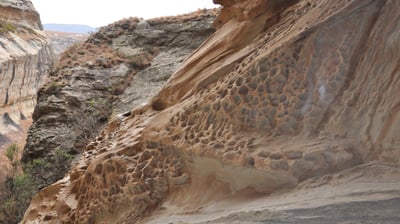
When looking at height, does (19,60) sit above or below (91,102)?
above

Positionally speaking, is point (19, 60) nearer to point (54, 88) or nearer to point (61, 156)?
point (54, 88)

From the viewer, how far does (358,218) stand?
2.13 m

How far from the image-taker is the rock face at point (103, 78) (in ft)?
39.2

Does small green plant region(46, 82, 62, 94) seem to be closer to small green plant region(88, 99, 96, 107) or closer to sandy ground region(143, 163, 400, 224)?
small green plant region(88, 99, 96, 107)

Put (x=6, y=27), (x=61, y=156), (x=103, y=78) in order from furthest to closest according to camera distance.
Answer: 1. (x=6, y=27)
2. (x=103, y=78)
3. (x=61, y=156)

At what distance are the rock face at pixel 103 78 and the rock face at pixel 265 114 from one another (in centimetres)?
758

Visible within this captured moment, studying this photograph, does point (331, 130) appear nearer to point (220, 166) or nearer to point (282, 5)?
point (220, 166)

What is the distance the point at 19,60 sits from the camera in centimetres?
1745

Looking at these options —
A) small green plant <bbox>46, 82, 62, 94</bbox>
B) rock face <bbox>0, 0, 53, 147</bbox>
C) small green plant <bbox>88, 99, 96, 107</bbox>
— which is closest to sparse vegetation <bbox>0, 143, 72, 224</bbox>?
small green plant <bbox>88, 99, 96, 107</bbox>

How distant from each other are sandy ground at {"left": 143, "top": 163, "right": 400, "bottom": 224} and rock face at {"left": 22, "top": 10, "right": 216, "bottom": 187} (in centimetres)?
904

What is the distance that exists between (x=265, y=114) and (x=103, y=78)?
1102cm

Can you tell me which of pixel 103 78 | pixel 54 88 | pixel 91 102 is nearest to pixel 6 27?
pixel 54 88

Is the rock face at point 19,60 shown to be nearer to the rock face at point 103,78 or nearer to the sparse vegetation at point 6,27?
the sparse vegetation at point 6,27

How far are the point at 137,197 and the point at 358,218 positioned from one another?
6.43 ft
